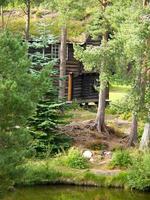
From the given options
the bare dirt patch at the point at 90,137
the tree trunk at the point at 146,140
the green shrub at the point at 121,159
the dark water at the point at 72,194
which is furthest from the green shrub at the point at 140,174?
the bare dirt patch at the point at 90,137

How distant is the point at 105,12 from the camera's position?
27.2 meters

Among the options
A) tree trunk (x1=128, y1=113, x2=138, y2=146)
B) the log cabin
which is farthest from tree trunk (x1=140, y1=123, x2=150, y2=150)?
the log cabin

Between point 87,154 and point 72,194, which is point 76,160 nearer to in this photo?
point 87,154

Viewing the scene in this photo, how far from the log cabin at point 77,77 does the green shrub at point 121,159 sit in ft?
45.9

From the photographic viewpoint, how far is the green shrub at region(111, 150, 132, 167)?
24.9 metres

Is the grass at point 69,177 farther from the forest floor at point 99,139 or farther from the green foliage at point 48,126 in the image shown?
the green foliage at point 48,126

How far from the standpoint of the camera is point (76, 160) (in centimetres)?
2508

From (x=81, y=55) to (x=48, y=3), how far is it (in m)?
8.12

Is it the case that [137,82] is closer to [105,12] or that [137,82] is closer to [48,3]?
[105,12]

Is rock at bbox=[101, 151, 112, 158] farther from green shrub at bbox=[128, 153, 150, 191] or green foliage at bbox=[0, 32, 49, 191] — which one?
green foliage at bbox=[0, 32, 49, 191]

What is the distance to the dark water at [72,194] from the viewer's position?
22.6 meters

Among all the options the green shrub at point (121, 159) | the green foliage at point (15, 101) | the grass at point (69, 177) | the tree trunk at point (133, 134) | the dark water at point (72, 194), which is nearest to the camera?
the green foliage at point (15, 101)

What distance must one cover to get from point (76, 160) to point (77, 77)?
55.5 ft

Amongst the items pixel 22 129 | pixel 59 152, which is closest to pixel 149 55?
pixel 59 152
